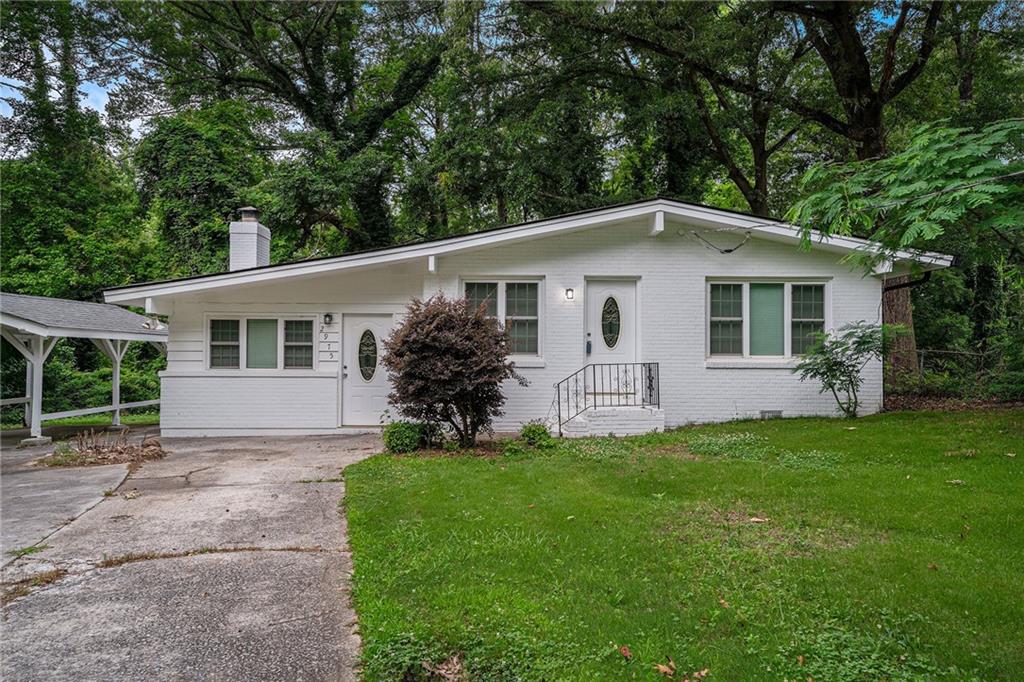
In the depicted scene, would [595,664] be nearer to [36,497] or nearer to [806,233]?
[806,233]

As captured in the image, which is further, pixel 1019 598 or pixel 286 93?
pixel 286 93

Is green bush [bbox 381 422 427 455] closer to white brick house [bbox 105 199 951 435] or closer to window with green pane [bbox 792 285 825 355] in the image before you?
white brick house [bbox 105 199 951 435]

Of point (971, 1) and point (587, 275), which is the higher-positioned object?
point (971, 1)

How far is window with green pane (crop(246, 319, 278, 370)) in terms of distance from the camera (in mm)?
10094

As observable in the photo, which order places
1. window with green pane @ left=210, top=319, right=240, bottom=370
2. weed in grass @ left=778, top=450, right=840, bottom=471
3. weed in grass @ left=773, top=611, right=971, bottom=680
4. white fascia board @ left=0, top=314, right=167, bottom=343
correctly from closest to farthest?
1. weed in grass @ left=773, top=611, right=971, bottom=680
2. weed in grass @ left=778, top=450, right=840, bottom=471
3. white fascia board @ left=0, top=314, right=167, bottom=343
4. window with green pane @ left=210, top=319, right=240, bottom=370

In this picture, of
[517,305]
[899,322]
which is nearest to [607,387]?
[517,305]

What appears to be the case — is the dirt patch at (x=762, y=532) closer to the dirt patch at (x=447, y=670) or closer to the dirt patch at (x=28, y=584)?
the dirt patch at (x=447, y=670)

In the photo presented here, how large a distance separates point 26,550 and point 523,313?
723 centimetres

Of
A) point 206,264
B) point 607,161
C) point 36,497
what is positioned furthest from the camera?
point 607,161

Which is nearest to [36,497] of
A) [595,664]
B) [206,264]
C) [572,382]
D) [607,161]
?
[595,664]

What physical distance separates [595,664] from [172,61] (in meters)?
22.1

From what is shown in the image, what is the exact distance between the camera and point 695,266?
9750 millimetres

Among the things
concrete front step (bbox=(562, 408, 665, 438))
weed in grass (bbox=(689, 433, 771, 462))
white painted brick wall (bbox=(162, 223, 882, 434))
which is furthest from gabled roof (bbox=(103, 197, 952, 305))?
weed in grass (bbox=(689, 433, 771, 462))

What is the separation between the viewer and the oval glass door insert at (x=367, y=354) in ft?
33.6
